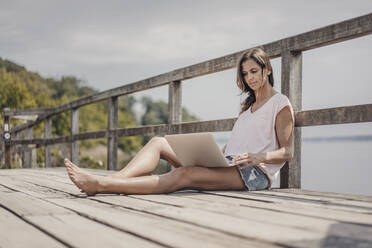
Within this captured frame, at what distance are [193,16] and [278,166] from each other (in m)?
52.1

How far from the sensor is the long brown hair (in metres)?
2.46

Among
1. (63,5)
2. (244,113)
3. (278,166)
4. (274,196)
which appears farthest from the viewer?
(63,5)

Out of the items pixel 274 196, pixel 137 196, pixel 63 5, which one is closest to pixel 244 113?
pixel 274 196

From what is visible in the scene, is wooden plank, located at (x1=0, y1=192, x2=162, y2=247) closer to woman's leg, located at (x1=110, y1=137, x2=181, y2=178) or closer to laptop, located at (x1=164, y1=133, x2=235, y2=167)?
woman's leg, located at (x1=110, y1=137, x2=181, y2=178)

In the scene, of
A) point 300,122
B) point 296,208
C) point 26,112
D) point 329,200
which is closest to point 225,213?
point 296,208

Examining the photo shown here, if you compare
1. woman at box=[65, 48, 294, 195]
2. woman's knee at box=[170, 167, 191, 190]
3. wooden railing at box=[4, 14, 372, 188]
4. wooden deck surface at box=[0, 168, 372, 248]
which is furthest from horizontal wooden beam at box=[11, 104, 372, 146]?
woman's knee at box=[170, 167, 191, 190]

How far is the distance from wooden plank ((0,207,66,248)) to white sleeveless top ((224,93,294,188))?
4.59 feet

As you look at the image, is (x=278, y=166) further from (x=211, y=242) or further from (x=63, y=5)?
(x=63, y=5)

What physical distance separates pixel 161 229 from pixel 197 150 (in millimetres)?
1033

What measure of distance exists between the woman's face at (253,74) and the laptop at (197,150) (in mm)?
505

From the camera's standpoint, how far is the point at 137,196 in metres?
2.08

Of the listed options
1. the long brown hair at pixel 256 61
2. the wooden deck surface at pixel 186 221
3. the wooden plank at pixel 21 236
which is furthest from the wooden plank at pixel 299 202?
the wooden plank at pixel 21 236

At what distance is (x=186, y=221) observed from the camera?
1.33 meters

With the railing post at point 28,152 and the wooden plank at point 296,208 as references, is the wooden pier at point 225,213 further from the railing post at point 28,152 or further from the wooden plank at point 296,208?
the railing post at point 28,152
